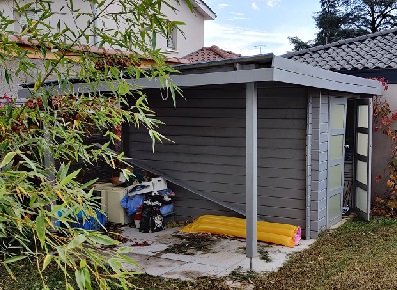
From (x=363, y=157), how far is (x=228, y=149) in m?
2.27

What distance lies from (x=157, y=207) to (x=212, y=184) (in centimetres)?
87

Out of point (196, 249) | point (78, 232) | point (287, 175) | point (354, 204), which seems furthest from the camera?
point (354, 204)

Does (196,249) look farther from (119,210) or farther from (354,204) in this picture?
(354,204)

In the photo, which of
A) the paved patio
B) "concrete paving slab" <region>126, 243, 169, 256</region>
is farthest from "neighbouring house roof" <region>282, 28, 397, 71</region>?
"concrete paving slab" <region>126, 243, 169, 256</region>

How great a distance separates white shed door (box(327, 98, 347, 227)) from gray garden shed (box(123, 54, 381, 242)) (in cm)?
1

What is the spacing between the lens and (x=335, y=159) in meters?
7.07

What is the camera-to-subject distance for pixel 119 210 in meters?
7.29

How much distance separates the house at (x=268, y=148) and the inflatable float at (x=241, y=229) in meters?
0.19

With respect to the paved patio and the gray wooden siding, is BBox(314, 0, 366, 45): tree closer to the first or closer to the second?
the gray wooden siding

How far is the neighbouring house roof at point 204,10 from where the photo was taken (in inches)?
694

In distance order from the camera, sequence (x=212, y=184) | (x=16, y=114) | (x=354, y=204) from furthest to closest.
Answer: (x=354, y=204)
(x=212, y=184)
(x=16, y=114)

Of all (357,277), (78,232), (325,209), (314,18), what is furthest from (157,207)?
(314,18)

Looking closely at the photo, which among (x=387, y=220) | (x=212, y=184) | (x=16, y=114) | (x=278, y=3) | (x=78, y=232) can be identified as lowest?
(x=387, y=220)

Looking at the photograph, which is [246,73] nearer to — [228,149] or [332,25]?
[228,149]
